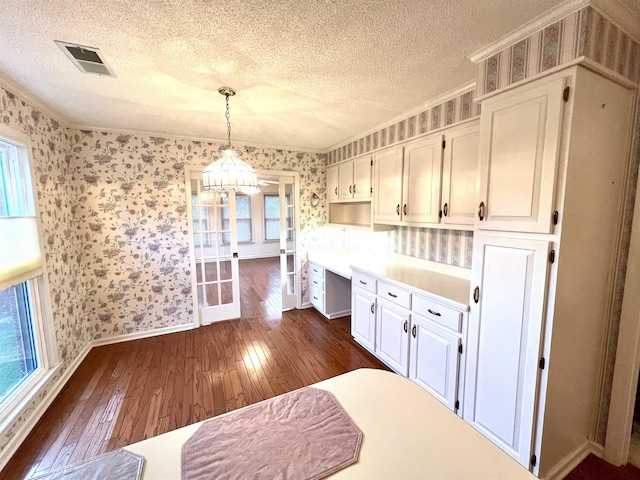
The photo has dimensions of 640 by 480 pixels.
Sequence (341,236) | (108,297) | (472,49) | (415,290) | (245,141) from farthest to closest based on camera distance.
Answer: (341,236) → (245,141) → (108,297) → (415,290) → (472,49)

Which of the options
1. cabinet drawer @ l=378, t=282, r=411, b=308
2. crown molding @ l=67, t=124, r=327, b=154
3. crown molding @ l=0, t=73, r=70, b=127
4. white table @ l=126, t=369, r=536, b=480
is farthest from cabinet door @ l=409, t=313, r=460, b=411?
crown molding @ l=0, t=73, r=70, b=127

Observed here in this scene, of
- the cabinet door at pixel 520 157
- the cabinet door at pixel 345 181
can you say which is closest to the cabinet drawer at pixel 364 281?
the cabinet door at pixel 345 181

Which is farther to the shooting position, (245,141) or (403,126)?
(245,141)

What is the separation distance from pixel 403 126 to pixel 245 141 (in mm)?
2055

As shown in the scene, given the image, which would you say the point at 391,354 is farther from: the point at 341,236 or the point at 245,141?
the point at 245,141

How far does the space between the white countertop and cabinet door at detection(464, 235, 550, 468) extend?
0.21 meters

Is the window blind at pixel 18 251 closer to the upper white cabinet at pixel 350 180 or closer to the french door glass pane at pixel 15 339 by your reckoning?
the french door glass pane at pixel 15 339

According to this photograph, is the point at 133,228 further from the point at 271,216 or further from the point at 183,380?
the point at 271,216

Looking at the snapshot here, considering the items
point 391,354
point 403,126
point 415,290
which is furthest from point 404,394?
point 403,126

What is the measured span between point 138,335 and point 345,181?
10.7 ft

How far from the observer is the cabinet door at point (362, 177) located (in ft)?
10.5

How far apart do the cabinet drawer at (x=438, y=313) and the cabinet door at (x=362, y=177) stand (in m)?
1.45

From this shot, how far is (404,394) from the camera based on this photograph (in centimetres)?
106

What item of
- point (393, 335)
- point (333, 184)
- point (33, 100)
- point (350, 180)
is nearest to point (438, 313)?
point (393, 335)
